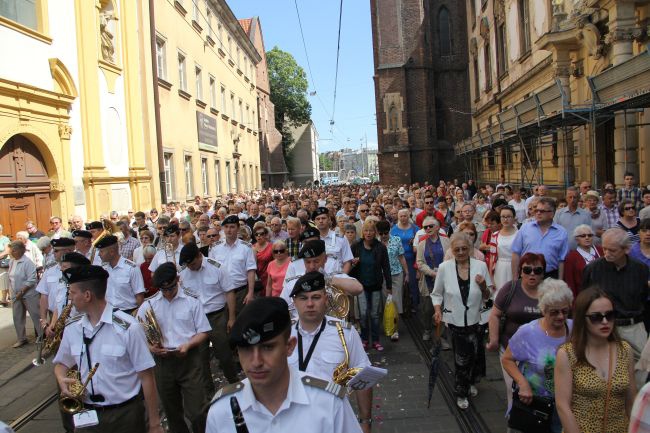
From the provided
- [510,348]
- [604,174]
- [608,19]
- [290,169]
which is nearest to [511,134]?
[604,174]

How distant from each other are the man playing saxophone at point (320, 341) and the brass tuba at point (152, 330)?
5.54ft

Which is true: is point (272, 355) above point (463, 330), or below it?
above

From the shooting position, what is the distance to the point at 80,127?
13.7 m

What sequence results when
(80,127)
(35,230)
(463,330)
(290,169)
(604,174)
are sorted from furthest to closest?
(290,169) → (604,174) → (80,127) → (35,230) → (463,330)

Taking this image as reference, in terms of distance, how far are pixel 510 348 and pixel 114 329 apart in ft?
8.90

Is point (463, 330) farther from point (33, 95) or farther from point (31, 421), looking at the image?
point (33, 95)

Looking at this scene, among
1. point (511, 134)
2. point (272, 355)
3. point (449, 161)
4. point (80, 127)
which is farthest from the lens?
point (449, 161)

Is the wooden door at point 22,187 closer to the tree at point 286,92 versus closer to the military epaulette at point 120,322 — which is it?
the military epaulette at point 120,322

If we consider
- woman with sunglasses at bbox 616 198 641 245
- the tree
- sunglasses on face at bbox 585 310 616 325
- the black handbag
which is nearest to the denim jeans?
woman with sunglasses at bbox 616 198 641 245

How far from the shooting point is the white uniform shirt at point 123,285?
5.50 metres

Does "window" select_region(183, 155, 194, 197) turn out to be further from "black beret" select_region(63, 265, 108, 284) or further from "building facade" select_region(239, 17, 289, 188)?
"building facade" select_region(239, 17, 289, 188)

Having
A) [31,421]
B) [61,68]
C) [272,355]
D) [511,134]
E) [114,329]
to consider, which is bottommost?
[31,421]

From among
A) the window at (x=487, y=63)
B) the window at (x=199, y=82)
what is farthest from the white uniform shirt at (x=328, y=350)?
the window at (x=487, y=63)

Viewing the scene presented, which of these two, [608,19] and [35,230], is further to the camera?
[608,19]
